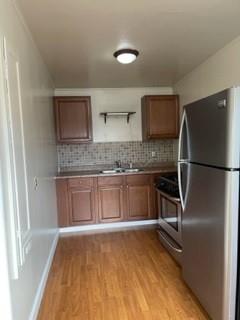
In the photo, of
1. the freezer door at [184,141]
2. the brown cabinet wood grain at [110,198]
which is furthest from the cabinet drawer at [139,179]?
the freezer door at [184,141]

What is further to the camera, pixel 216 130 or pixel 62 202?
pixel 62 202

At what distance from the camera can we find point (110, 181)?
3.82 meters

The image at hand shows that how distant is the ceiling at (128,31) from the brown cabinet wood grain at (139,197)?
1623mm

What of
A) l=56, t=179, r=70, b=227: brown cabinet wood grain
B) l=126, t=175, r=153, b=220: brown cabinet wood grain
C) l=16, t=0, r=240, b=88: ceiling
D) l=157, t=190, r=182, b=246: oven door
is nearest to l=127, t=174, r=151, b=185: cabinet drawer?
l=126, t=175, r=153, b=220: brown cabinet wood grain

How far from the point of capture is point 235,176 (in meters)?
1.47

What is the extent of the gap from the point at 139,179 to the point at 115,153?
77cm

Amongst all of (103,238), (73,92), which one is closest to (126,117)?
(73,92)

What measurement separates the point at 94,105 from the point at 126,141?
0.84 m

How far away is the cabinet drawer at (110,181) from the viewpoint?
380cm

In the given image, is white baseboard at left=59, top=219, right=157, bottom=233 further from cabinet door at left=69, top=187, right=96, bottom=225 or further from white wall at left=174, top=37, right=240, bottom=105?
white wall at left=174, top=37, right=240, bottom=105

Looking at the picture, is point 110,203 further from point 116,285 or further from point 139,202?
point 116,285

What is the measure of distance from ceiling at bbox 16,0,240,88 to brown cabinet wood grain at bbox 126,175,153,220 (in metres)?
1.62

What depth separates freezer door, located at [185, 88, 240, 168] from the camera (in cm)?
144

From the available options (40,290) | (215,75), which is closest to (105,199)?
(40,290)
